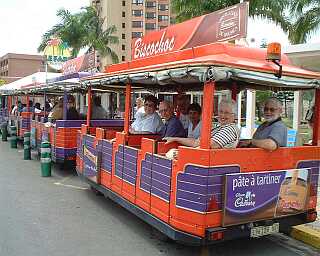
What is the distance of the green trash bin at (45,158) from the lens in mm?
9844

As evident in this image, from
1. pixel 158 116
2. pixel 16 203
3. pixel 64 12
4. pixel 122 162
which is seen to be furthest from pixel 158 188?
pixel 64 12

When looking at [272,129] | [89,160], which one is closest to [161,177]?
[272,129]

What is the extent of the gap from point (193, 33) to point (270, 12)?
14.7 metres

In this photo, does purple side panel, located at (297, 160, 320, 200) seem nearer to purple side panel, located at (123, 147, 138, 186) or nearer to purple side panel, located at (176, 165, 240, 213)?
purple side panel, located at (176, 165, 240, 213)

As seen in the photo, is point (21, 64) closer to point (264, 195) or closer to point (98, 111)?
point (98, 111)

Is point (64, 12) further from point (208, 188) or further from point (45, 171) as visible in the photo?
point (208, 188)

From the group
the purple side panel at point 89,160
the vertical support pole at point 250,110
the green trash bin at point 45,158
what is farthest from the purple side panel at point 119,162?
the vertical support pole at point 250,110

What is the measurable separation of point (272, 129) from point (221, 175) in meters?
1.12

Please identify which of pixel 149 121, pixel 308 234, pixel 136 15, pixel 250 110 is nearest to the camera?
pixel 308 234

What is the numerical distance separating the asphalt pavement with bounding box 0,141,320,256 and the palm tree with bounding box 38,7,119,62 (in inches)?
1202

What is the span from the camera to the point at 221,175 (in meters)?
4.45

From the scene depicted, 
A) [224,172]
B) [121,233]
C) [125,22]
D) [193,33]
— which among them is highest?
[125,22]

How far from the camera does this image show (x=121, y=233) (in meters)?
5.89

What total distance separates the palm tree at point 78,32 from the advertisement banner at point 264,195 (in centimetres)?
3375
